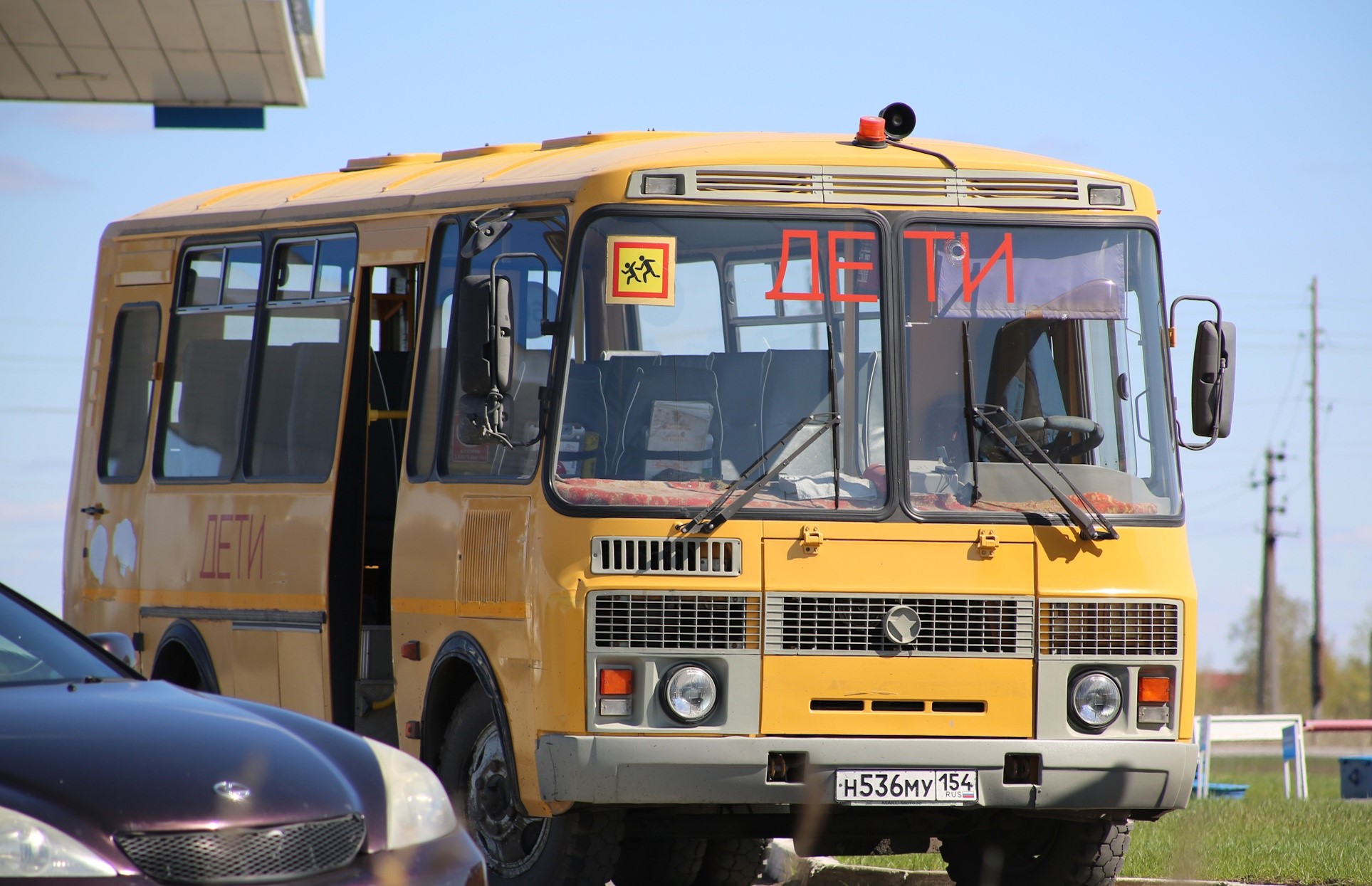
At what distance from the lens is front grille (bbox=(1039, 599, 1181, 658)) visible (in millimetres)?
7625

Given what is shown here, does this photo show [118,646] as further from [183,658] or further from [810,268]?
[183,658]

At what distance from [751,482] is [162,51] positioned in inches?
499

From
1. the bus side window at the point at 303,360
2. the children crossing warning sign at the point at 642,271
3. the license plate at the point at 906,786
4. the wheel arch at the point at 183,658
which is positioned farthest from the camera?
the wheel arch at the point at 183,658

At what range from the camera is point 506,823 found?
26.7ft

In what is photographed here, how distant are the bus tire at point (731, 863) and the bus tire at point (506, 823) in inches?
61.3

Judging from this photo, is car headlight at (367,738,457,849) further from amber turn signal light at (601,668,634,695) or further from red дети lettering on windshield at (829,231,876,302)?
red дети lettering on windshield at (829,231,876,302)

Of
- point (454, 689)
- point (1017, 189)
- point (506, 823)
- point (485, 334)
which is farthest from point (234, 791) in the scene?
point (1017, 189)

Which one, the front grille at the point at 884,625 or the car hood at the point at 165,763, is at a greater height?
the front grille at the point at 884,625

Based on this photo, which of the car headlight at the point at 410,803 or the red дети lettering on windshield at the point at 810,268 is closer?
the car headlight at the point at 410,803

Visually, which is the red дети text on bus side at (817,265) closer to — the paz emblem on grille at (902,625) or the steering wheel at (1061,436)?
the steering wheel at (1061,436)

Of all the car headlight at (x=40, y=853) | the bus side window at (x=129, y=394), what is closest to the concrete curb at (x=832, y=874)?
the bus side window at (x=129, y=394)

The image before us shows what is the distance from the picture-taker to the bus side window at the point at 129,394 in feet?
35.2

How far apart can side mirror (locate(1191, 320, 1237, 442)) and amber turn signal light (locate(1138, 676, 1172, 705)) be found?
1080 millimetres

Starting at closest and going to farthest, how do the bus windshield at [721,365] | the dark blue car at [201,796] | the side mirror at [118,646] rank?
the dark blue car at [201,796] < the side mirror at [118,646] < the bus windshield at [721,365]
